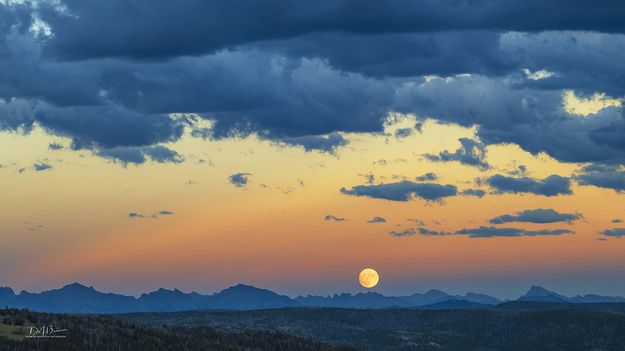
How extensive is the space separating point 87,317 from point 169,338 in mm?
17463

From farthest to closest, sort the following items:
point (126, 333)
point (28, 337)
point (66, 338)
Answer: point (126, 333)
point (66, 338)
point (28, 337)

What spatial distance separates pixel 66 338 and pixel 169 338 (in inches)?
1509

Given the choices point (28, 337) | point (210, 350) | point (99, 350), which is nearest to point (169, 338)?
point (210, 350)

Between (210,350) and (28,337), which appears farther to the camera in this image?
(210,350)

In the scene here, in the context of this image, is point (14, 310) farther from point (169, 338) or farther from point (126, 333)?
point (169, 338)

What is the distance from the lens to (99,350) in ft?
501

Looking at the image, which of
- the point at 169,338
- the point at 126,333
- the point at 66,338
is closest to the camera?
the point at 66,338

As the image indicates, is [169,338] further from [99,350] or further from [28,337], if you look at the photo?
[28,337]

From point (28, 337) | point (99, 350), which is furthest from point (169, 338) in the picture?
point (28, 337)

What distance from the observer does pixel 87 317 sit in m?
183

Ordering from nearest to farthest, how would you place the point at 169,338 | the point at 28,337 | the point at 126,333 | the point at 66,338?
the point at 28,337 → the point at 66,338 → the point at 126,333 → the point at 169,338
